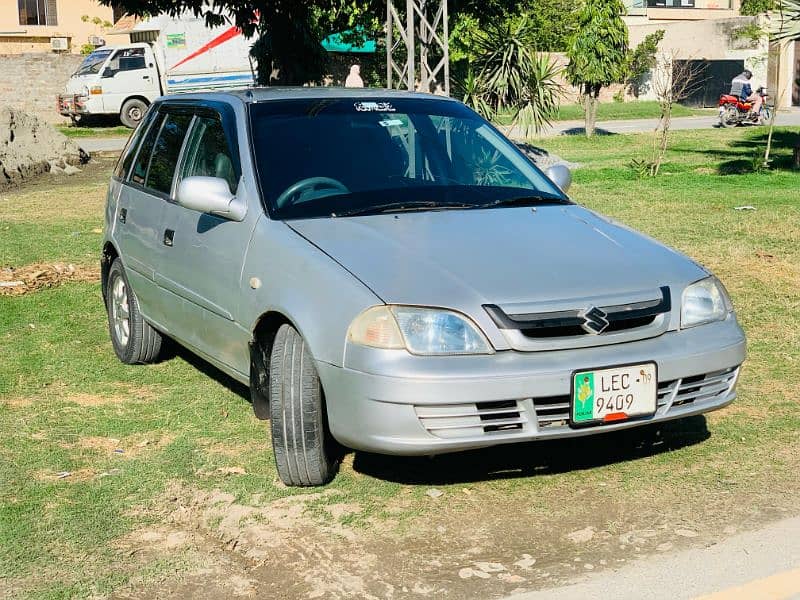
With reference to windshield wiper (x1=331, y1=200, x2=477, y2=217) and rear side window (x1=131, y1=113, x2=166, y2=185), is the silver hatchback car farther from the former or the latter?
rear side window (x1=131, y1=113, x2=166, y2=185)

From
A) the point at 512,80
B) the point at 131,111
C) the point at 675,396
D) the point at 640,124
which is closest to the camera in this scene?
the point at 675,396

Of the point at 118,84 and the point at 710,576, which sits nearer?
the point at 710,576

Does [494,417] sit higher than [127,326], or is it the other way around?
[494,417]

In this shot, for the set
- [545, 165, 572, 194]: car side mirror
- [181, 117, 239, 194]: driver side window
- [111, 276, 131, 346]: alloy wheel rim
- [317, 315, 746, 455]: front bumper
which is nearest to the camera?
[317, 315, 746, 455]: front bumper

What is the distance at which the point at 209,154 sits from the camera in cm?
594

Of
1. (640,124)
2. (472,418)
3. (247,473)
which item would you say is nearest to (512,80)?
(247,473)

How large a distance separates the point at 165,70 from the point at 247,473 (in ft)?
85.7

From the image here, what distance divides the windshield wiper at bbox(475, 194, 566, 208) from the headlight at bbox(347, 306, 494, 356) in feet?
3.96

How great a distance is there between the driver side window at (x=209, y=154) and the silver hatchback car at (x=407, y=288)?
0.01 m

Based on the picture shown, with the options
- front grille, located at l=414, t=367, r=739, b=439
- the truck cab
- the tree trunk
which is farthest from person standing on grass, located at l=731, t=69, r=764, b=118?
front grille, located at l=414, t=367, r=739, b=439

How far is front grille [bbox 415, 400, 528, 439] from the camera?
14.1 ft

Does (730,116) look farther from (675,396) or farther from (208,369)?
(675,396)

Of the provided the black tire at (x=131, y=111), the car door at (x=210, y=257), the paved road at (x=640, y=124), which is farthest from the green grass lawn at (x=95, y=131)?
the car door at (x=210, y=257)

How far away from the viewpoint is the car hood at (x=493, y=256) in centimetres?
443
